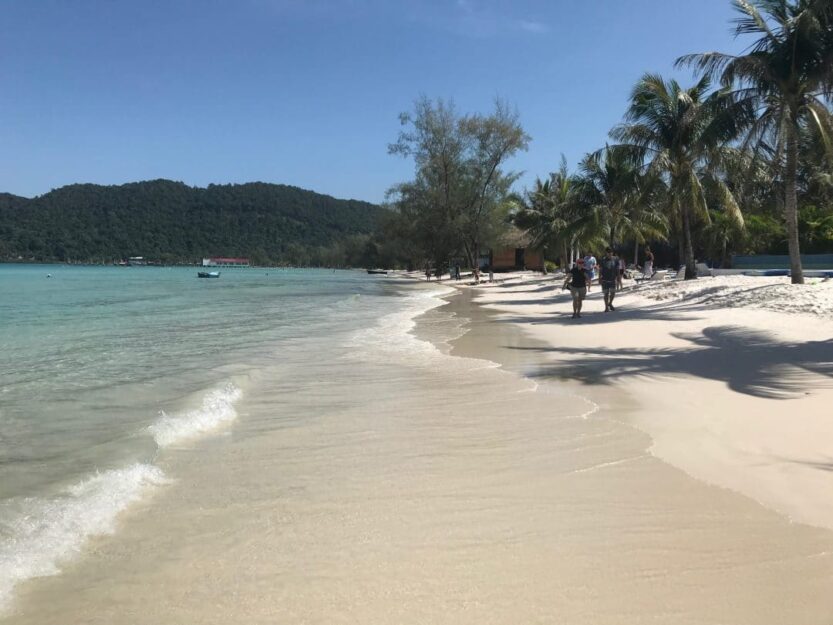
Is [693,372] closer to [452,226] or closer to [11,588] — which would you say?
[11,588]

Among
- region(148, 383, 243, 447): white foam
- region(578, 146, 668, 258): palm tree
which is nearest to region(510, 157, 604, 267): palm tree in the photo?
region(578, 146, 668, 258): palm tree

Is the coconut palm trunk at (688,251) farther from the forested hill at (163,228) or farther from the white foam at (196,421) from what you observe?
the forested hill at (163,228)

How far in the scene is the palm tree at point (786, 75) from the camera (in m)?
15.6

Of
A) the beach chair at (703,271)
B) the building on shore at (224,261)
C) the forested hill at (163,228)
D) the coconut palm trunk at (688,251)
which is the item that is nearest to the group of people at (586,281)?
the coconut palm trunk at (688,251)

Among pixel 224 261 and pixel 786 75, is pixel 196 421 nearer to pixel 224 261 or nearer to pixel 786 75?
pixel 786 75

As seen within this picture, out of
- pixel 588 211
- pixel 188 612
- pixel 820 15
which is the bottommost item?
pixel 188 612

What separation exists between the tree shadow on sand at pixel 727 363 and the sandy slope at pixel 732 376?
0.02 meters

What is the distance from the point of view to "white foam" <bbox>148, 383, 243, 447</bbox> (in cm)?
584

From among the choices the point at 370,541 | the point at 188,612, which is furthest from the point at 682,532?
the point at 188,612

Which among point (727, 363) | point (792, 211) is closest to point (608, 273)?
point (792, 211)

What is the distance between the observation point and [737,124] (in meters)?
17.3

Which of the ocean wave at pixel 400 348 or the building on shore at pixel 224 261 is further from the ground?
the building on shore at pixel 224 261

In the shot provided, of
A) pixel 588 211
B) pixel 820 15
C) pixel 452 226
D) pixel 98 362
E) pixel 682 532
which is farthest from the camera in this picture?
pixel 452 226

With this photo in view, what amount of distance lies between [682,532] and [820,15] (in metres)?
16.2
